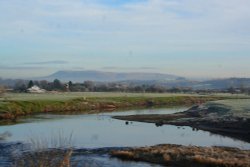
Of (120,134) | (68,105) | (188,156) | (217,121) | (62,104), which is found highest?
(62,104)

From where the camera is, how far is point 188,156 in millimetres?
36812

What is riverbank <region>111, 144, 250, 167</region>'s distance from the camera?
3447 cm

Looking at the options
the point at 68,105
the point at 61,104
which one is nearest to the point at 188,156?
the point at 61,104

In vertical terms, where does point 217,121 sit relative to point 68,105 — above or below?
below

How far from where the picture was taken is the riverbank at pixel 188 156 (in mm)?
34469

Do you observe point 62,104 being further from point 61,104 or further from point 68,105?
point 68,105

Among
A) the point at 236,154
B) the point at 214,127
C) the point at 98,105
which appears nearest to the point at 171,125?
the point at 214,127

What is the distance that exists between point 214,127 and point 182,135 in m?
9.72

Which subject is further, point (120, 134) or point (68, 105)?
point (68, 105)

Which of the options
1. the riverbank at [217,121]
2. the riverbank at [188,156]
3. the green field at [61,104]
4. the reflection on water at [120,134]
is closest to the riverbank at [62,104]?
the green field at [61,104]

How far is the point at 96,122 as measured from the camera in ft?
231

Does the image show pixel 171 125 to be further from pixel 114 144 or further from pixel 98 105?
pixel 98 105

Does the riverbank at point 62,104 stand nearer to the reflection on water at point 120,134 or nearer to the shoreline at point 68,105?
the shoreline at point 68,105

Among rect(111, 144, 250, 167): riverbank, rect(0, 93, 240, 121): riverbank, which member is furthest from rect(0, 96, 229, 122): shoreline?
rect(111, 144, 250, 167): riverbank
